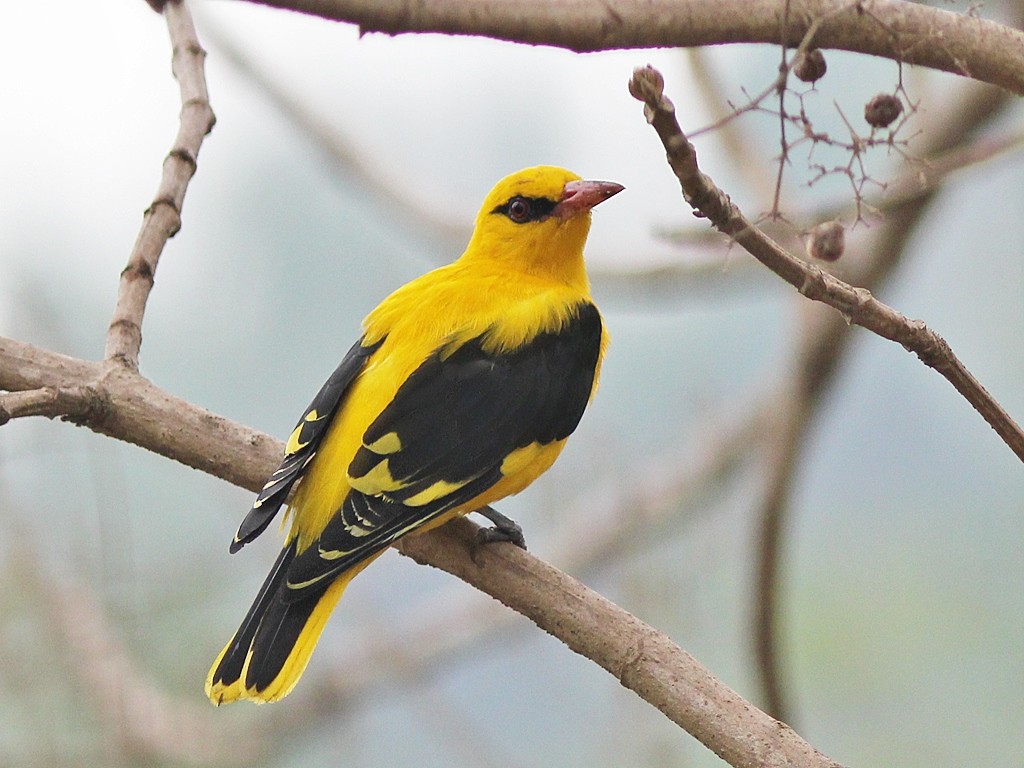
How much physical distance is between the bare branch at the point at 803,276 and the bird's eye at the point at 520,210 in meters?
1.59

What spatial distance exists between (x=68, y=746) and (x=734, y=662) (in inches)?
186

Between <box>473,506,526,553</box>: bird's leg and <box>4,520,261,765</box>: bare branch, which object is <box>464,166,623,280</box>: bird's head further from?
<box>4,520,261,765</box>: bare branch

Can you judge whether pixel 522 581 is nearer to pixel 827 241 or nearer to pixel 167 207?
pixel 827 241

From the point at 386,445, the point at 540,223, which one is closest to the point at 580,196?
the point at 540,223

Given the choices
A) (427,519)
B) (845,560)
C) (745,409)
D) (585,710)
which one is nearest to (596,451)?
(745,409)

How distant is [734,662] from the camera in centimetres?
814

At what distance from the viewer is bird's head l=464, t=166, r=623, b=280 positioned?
10.00 ft

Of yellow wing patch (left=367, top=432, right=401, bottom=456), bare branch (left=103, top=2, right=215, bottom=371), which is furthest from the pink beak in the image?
bare branch (left=103, top=2, right=215, bottom=371)

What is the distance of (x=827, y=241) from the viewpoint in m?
1.68

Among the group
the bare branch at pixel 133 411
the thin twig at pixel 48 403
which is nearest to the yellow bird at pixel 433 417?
the bare branch at pixel 133 411

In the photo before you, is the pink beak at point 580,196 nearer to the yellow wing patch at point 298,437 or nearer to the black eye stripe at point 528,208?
the black eye stripe at point 528,208

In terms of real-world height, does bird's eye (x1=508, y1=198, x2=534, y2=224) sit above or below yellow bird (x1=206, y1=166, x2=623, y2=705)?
above

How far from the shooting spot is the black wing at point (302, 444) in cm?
235

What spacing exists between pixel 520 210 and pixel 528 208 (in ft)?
0.07
